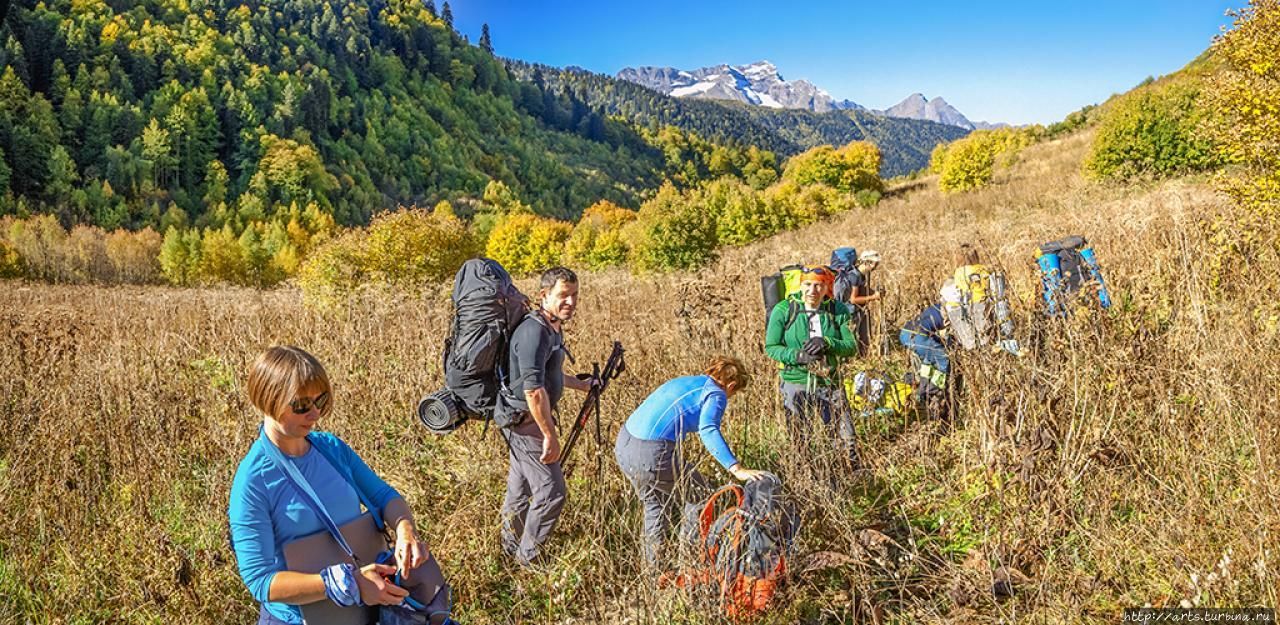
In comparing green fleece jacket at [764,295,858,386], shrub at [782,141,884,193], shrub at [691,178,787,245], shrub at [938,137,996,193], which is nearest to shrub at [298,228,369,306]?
green fleece jacket at [764,295,858,386]

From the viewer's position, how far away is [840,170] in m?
33.8

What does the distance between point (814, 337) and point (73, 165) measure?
66.9 meters

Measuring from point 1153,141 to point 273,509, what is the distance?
19590 millimetres

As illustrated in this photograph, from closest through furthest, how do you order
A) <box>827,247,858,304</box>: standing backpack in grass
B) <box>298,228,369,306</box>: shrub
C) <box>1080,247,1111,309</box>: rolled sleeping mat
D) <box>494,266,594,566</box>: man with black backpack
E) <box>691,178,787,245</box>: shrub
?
1. <box>494,266,594,566</box>: man with black backpack
2. <box>1080,247,1111,309</box>: rolled sleeping mat
3. <box>827,247,858,304</box>: standing backpack in grass
4. <box>298,228,369,306</box>: shrub
5. <box>691,178,787,245</box>: shrub

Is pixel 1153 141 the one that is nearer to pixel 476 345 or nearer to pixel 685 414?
pixel 685 414

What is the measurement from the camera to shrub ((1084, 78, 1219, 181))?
15062 millimetres

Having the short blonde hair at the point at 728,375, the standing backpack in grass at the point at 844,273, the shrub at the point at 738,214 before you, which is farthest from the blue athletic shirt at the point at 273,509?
A: the shrub at the point at 738,214

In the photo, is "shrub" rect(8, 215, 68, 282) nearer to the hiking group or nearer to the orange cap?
the hiking group

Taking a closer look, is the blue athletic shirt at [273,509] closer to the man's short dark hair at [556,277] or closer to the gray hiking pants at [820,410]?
the man's short dark hair at [556,277]

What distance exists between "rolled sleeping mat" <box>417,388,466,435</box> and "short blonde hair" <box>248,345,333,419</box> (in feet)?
4.45

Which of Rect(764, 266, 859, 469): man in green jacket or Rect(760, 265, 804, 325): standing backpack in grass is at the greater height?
Rect(760, 265, 804, 325): standing backpack in grass

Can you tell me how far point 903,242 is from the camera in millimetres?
11797

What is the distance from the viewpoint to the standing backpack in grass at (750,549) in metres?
2.47

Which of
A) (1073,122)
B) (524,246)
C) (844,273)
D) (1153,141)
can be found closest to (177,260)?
(524,246)
